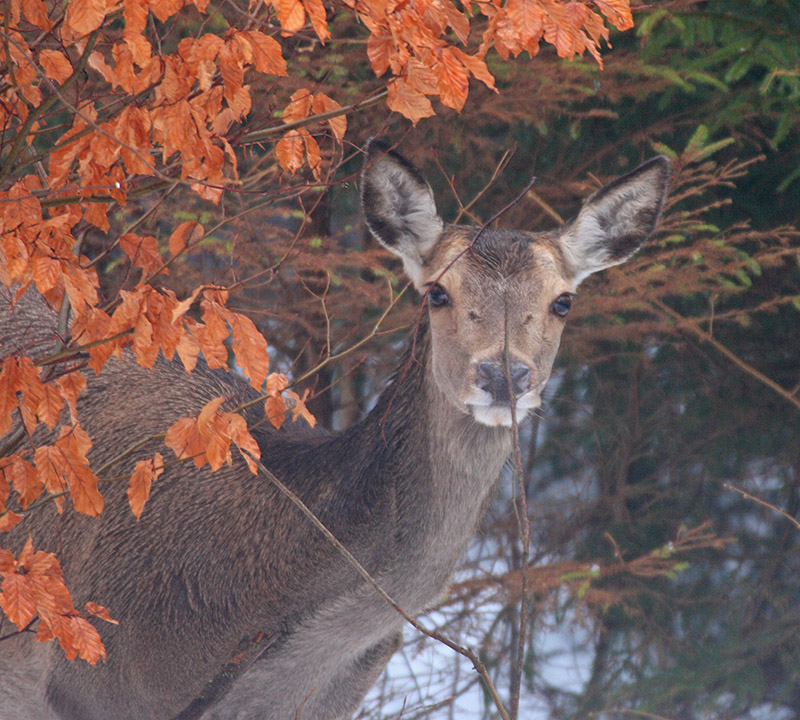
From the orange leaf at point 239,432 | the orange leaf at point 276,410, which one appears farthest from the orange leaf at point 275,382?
the orange leaf at point 239,432

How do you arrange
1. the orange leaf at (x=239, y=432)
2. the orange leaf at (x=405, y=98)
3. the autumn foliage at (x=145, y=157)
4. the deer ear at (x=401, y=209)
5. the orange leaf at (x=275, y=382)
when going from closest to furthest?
the autumn foliage at (x=145, y=157), the orange leaf at (x=405, y=98), the orange leaf at (x=239, y=432), the orange leaf at (x=275, y=382), the deer ear at (x=401, y=209)

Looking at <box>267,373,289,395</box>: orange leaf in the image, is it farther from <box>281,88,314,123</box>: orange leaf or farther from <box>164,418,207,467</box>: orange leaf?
<box>281,88,314,123</box>: orange leaf

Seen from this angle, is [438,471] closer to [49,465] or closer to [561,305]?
[561,305]

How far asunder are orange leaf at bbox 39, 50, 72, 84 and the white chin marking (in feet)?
6.10

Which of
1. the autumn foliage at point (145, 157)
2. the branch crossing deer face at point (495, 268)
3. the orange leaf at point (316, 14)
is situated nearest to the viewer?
the orange leaf at point (316, 14)

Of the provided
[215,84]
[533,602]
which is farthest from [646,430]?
[215,84]

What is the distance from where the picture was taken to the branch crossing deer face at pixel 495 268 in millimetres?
4059

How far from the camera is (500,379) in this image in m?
3.93

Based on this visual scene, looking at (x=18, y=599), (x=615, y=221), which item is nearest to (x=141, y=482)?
(x=18, y=599)

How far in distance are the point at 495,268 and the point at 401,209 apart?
594 millimetres

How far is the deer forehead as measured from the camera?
4332mm

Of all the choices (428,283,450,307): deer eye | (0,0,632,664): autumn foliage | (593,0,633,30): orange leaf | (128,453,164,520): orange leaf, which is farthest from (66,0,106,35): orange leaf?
(428,283,450,307): deer eye

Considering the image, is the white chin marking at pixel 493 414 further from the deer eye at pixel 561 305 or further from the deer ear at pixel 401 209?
the deer ear at pixel 401 209

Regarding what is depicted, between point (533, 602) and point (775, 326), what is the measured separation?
2.89m
